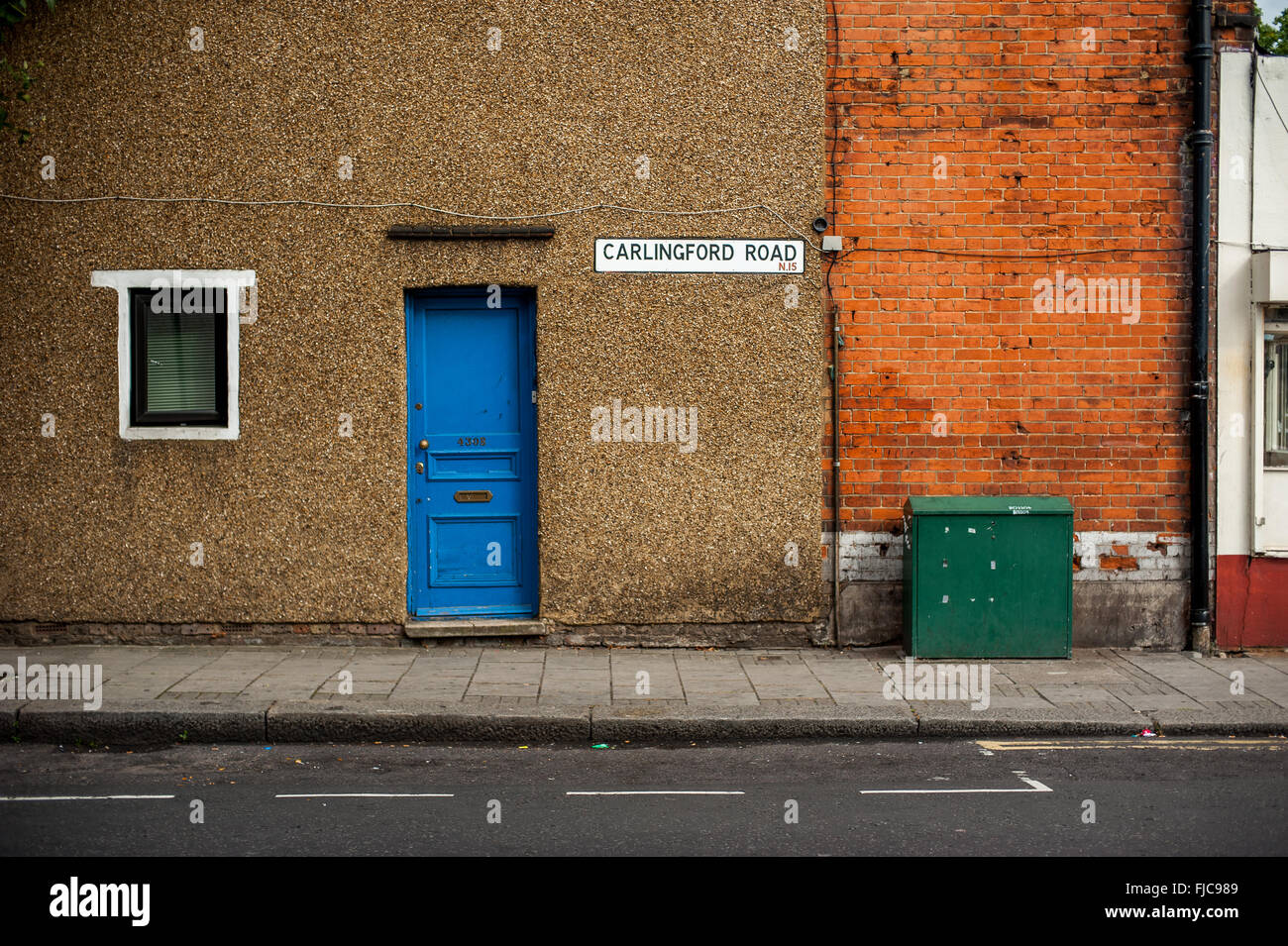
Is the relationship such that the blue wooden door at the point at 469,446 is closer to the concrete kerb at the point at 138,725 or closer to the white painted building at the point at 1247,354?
the concrete kerb at the point at 138,725

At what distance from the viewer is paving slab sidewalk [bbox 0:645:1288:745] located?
23.5 feet

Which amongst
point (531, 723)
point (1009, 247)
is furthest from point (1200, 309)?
point (531, 723)

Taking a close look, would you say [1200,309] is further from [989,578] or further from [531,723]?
[531,723]

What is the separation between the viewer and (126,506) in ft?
29.9

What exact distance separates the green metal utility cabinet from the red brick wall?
65 centimetres

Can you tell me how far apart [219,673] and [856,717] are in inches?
173

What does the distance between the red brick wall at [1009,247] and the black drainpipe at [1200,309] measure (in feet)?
0.34

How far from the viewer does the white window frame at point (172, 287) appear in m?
9.08

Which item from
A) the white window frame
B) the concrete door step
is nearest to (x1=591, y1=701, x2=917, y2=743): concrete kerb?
the concrete door step

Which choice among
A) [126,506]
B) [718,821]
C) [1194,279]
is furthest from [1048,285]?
[126,506]

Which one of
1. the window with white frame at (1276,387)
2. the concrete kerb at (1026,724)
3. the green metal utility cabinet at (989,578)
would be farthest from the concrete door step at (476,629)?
the window with white frame at (1276,387)

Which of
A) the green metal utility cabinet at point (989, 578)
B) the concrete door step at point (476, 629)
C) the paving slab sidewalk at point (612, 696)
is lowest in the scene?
the paving slab sidewalk at point (612, 696)

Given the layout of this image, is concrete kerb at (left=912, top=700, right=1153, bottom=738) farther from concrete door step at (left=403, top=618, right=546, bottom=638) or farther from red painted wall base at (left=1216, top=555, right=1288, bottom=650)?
concrete door step at (left=403, top=618, right=546, bottom=638)

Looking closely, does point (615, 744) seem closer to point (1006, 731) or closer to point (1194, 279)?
point (1006, 731)
